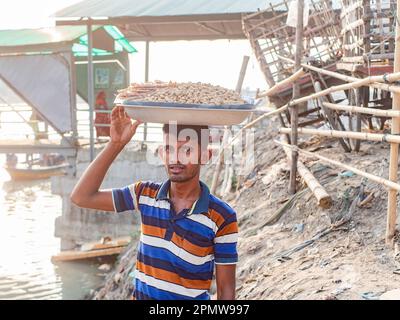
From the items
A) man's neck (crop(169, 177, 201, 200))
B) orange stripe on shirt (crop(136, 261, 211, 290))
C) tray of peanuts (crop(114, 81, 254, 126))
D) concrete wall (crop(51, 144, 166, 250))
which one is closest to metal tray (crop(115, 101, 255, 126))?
tray of peanuts (crop(114, 81, 254, 126))

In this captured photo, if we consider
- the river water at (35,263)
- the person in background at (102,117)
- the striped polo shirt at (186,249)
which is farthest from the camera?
the person in background at (102,117)

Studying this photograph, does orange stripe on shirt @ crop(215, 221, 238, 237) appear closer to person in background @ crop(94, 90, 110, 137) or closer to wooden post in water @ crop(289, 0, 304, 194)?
wooden post in water @ crop(289, 0, 304, 194)

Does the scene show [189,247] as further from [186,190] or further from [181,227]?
[186,190]

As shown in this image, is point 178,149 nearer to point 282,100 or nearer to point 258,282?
point 258,282

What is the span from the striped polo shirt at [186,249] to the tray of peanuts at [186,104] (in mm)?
312

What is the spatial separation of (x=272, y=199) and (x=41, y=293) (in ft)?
17.4

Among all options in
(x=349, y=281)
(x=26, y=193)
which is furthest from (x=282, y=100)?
(x=26, y=193)

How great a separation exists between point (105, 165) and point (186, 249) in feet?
1.60

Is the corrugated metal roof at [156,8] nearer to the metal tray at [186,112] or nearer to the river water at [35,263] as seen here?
the river water at [35,263]

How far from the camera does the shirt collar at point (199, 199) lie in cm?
212

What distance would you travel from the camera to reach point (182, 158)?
7.13ft

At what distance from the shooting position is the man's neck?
7.26ft

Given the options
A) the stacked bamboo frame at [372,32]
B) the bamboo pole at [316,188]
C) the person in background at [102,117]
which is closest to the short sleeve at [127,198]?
the bamboo pole at [316,188]

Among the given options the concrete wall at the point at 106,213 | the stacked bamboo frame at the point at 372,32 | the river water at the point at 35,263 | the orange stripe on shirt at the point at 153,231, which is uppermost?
the stacked bamboo frame at the point at 372,32
